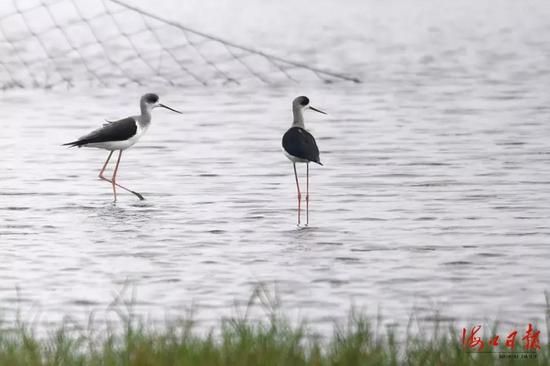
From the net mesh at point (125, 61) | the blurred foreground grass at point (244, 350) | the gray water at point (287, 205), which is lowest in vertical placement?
the blurred foreground grass at point (244, 350)

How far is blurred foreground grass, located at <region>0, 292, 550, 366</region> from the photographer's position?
7824mm

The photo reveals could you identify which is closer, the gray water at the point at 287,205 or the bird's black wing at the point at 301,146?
the gray water at the point at 287,205

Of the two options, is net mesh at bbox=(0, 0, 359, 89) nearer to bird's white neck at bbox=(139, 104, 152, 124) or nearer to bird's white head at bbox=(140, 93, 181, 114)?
bird's white head at bbox=(140, 93, 181, 114)

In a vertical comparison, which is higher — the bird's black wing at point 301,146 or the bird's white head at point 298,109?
the bird's white head at point 298,109

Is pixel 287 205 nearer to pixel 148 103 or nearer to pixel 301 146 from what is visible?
pixel 301 146

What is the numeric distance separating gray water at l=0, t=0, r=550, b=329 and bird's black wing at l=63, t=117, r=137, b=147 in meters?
0.47

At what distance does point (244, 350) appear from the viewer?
313 inches

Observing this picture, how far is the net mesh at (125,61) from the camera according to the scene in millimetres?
27781

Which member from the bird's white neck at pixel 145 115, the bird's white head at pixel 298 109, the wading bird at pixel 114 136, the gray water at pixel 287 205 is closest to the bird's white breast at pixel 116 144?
the wading bird at pixel 114 136

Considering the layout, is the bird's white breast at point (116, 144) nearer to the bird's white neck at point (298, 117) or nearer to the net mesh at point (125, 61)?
the bird's white neck at point (298, 117)

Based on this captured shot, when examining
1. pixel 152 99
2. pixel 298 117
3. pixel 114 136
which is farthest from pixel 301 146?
pixel 152 99

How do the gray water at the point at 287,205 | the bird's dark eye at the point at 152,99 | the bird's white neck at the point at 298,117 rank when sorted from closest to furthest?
the gray water at the point at 287,205, the bird's white neck at the point at 298,117, the bird's dark eye at the point at 152,99

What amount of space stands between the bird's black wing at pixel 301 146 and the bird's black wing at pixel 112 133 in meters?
2.21

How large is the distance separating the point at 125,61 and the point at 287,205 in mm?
17978
